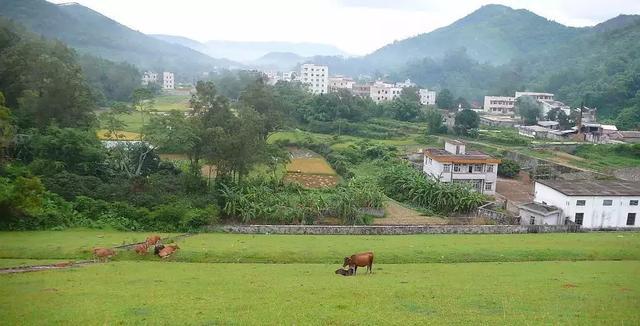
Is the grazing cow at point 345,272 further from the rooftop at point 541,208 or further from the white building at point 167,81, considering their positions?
the white building at point 167,81

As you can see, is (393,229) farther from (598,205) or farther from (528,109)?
(528,109)

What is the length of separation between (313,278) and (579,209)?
25802 millimetres

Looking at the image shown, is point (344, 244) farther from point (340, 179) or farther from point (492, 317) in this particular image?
point (340, 179)

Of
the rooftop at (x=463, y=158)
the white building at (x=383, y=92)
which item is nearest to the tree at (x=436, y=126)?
the rooftop at (x=463, y=158)

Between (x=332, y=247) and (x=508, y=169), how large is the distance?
3914 cm

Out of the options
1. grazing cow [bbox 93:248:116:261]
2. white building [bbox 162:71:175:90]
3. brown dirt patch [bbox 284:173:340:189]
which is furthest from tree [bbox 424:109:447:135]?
white building [bbox 162:71:175:90]

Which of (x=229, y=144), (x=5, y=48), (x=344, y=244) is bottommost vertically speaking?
(x=344, y=244)

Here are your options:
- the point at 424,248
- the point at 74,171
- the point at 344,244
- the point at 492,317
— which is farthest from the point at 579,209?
the point at 74,171

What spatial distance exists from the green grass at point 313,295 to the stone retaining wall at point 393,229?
9532 mm

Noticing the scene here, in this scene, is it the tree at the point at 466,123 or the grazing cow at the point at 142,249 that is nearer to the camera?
the grazing cow at the point at 142,249

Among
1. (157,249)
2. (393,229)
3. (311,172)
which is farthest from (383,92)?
(157,249)

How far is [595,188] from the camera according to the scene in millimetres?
41406

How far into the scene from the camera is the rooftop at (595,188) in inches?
1569

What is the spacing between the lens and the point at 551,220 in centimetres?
3988
